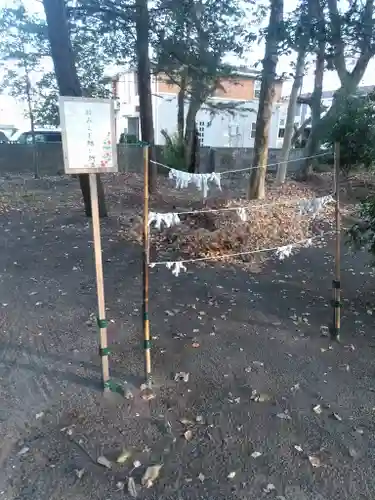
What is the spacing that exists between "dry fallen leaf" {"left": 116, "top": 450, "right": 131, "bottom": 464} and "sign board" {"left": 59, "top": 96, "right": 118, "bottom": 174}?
1998 millimetres

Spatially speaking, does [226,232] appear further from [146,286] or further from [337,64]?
[337,64]

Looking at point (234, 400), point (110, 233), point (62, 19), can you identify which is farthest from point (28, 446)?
point (62, 19)

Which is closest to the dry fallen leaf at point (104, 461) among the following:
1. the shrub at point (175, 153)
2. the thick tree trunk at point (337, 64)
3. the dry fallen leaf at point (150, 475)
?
the dry fallen leaf at point (150, 475)

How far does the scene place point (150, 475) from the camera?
258 cm

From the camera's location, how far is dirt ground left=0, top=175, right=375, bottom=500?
2590mm

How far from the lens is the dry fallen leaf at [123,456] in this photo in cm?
271

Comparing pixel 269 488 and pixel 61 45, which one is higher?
pixel 61 45

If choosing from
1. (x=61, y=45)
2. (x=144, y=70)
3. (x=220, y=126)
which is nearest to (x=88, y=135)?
(x=61, y=45)

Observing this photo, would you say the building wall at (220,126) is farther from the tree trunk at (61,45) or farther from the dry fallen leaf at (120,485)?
the dry fallen leaf at (120,485)

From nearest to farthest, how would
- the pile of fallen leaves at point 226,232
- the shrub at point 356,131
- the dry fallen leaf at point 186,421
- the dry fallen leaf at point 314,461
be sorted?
the dry fallen leaf at point 314,461 → the dry fallen leaf at point 186,421 → the shrub at point 356,131 → the pile of fallen leaves at point 226,232

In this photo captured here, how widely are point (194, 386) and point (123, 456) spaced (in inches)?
37.8

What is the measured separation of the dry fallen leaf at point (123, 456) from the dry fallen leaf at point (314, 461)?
4.05 feet

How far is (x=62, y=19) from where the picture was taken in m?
7.88

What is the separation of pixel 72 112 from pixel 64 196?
378 inches
